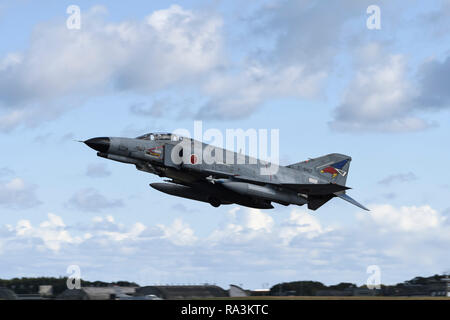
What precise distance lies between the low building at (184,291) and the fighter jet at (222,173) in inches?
522

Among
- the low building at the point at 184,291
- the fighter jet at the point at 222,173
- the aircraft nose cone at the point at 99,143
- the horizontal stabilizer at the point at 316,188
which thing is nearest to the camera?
the aircraft nose cone at the point at 99,143

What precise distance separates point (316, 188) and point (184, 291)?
2028cm

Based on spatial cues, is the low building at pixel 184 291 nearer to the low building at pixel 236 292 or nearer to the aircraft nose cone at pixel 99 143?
the low building at pixel 236 292

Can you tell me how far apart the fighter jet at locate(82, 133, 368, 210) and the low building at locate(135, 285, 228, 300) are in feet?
43.5

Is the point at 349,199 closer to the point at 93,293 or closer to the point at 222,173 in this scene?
the point at 222,173

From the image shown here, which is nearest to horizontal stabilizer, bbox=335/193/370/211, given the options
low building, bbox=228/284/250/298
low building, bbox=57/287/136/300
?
low building, bbox=228/284/250/298

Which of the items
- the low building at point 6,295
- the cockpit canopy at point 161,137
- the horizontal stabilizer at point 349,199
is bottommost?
the low building at point 6,295

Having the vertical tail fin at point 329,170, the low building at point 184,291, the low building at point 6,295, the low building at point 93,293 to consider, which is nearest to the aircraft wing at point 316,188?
the vertical tail fin at point 329,170

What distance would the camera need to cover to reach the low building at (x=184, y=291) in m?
59.0

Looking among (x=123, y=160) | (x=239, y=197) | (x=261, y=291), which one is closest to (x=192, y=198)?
(x=239, y=197)
